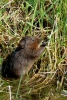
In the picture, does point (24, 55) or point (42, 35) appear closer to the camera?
point (24, 55)

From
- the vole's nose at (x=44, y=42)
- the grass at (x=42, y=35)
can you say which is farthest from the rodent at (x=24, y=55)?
the grass at (x=42, y=35)

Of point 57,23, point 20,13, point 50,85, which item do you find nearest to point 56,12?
point 57,23

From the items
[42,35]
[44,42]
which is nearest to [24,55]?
[44,42]

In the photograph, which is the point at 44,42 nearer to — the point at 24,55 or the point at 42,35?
the point at 42,35

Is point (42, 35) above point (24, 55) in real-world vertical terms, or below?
above

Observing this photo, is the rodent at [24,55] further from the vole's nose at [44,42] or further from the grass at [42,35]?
the grass at [42,35]

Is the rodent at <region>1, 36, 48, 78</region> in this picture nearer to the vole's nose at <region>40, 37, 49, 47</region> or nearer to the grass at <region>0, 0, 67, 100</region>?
the vole's nose at <region>40, 37, 49, 47</region>
